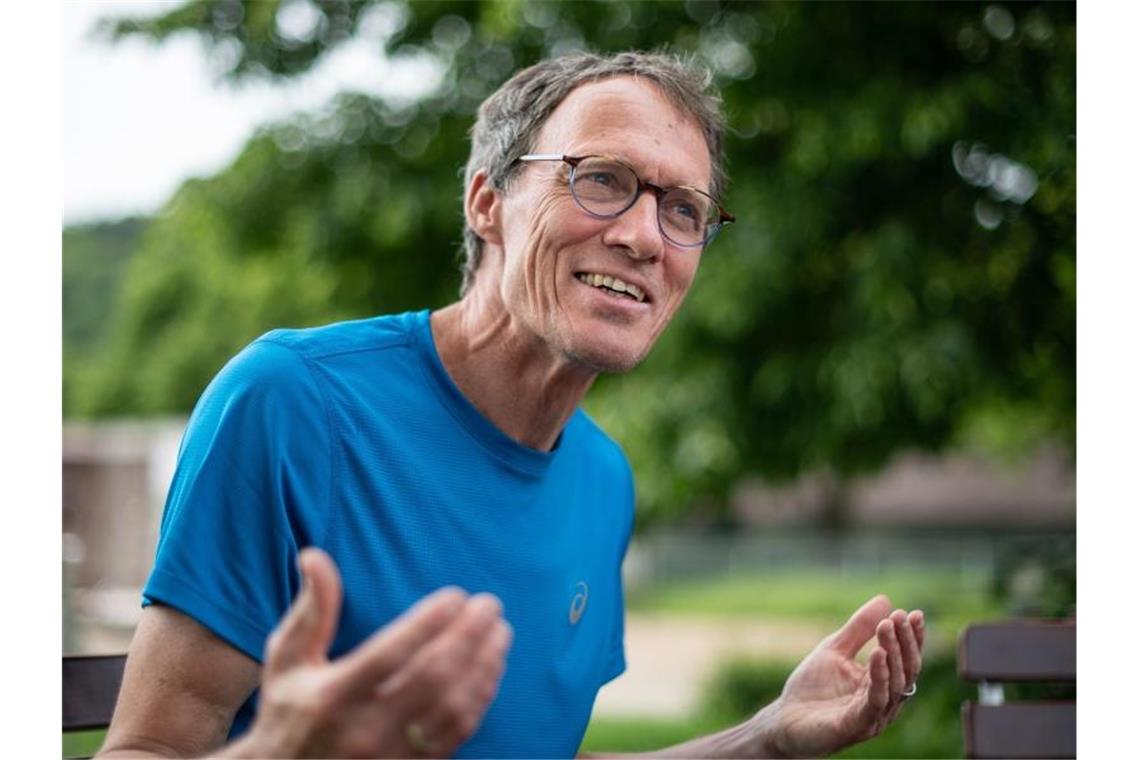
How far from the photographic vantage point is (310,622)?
0.94 metres

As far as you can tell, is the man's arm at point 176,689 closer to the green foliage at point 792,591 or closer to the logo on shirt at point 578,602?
the logo on shirt at point 578,602

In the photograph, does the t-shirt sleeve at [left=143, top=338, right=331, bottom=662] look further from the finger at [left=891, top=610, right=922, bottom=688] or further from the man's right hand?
the finger at [left=891, top=610, right=922, bottom=688]

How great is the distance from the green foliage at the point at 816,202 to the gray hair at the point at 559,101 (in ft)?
9.75

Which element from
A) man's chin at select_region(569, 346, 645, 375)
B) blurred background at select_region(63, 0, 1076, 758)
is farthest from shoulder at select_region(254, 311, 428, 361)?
blurred background at select_region(63, 0, 1076, 758)

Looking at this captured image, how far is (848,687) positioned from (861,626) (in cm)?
9

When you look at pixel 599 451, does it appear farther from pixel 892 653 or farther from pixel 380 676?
pixel 380 676

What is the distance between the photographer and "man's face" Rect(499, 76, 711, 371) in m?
1.67

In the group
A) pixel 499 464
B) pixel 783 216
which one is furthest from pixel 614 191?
pixel 783 216

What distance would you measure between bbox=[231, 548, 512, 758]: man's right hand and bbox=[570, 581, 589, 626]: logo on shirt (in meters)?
0.85

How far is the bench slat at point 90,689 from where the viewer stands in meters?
1.93

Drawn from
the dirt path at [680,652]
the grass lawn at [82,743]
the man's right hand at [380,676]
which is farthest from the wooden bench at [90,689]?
the dirt path at [680,652]
